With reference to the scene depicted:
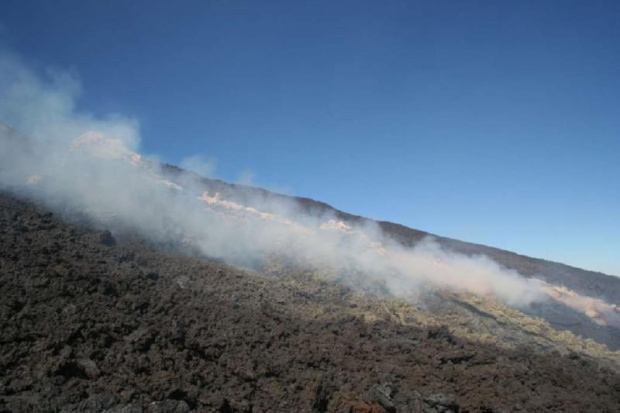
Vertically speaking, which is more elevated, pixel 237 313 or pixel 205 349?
pixel 237 313

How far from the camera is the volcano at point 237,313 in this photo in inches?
344

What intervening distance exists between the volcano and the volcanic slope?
5cm

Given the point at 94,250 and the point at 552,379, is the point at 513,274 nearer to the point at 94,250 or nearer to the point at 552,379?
the point at 552,379

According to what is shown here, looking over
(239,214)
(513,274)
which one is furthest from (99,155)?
(513,274)

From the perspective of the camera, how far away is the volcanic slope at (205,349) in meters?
8.17

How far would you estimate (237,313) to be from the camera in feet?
44.0

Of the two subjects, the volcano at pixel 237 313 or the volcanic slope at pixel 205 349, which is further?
the volcano at pixel 237 313

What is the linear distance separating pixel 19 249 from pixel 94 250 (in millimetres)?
2863

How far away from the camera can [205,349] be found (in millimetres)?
10508

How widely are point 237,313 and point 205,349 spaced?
2.91 meters

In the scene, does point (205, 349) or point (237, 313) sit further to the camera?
point (237, 313)

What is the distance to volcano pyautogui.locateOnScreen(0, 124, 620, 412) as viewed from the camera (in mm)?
8727

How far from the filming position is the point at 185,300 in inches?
516

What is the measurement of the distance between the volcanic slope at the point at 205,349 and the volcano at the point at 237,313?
0.17ft
